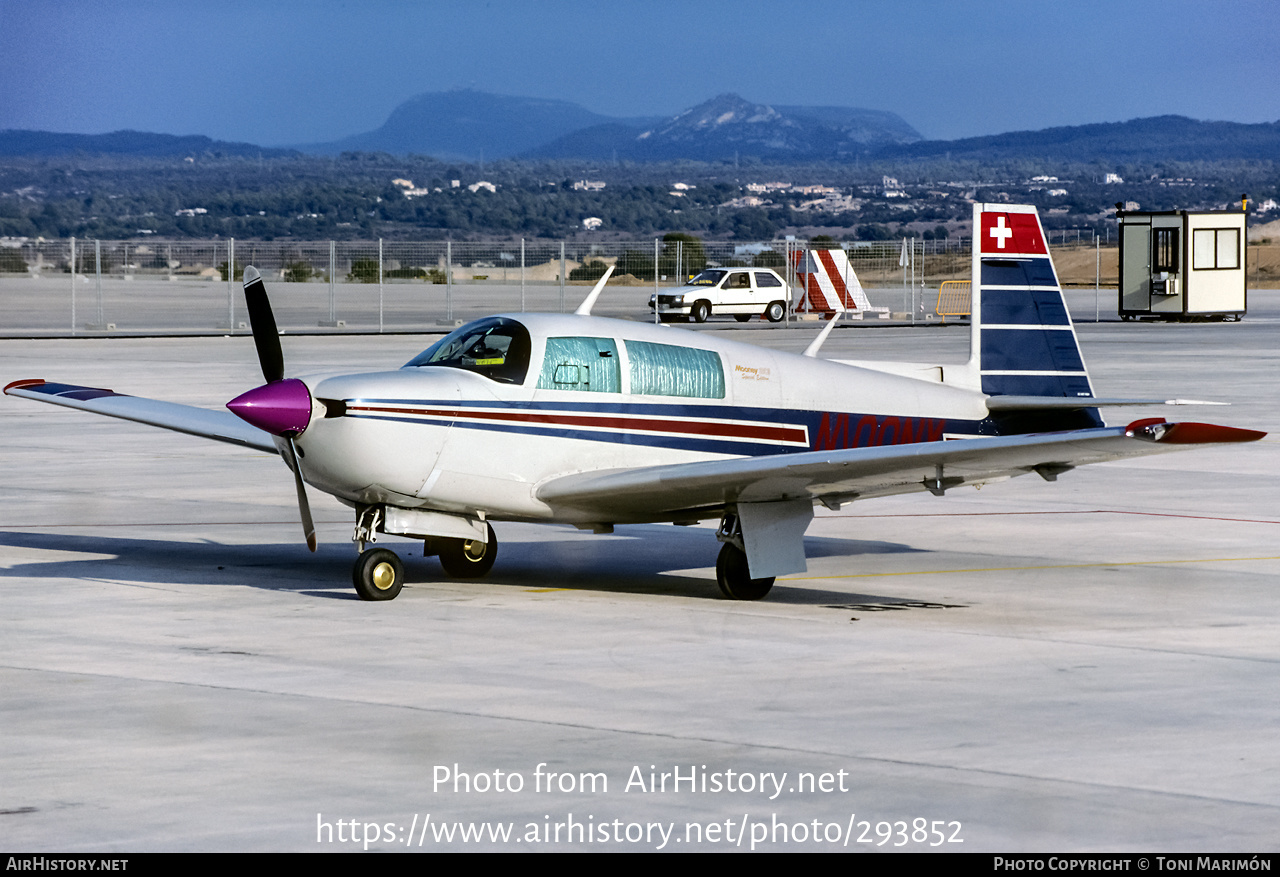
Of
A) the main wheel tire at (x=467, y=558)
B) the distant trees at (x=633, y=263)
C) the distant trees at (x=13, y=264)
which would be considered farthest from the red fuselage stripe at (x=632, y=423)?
the distant trees at (x=13, y=264)

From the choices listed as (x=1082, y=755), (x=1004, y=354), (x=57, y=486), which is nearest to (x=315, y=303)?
(x=57, y=486)

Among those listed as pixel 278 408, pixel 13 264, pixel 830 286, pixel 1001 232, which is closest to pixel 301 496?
pixel 278 408

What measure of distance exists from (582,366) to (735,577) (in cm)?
194

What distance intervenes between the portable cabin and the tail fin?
39.5 meters

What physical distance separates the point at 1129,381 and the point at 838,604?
71.9ft

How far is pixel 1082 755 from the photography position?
26.2 feet

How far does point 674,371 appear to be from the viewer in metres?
13.1

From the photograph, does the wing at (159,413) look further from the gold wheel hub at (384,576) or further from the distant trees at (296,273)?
the distant trees at (296,273)

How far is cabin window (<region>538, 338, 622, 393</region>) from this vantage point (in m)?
12.6

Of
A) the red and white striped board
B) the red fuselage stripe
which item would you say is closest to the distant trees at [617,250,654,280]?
the red and white striped board

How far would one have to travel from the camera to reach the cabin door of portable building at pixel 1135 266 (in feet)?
177

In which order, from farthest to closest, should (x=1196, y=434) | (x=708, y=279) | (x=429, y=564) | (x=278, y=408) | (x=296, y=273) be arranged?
(x=296, y=273)
(x=708, y=279)
(x=429, y=564)
(x=278, y=408)
(x=1196, y=434)

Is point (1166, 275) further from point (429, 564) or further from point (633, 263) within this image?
point (429, 564)

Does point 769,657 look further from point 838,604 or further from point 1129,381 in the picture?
point 1129,381
